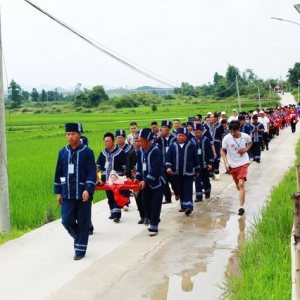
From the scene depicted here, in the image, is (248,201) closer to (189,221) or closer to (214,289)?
(189,221)

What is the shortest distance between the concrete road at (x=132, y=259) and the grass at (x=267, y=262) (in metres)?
A: 0.37

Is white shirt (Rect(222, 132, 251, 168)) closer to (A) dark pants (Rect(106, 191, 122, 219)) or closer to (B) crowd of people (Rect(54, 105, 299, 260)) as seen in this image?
(B) crowd of people (Rect(54, 105, 299, 260))

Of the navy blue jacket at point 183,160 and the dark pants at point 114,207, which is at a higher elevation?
the navy blue jacket at point 183,160

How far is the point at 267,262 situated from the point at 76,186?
8.41 ft

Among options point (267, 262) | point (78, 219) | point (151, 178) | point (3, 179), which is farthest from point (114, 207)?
point (267, 262)

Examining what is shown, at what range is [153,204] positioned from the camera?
7.64 meters

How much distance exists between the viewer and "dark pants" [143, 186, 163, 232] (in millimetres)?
7523

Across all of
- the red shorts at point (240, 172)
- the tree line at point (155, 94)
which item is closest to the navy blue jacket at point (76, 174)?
the red shorts at point (240, 172)

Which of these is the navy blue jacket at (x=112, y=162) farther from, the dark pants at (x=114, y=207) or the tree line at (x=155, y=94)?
the tree line at (x=155, y=94)

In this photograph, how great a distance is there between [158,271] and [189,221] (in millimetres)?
2529

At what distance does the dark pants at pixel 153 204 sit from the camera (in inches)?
296

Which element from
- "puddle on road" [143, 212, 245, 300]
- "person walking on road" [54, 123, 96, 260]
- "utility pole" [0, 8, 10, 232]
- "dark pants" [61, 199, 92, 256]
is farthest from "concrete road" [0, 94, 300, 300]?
"utility pole" [0, 8, 10, 232]

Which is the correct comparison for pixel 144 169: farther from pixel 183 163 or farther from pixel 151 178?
pixel 183 163

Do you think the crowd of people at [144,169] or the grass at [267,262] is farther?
the crowd of people at [144,169]
